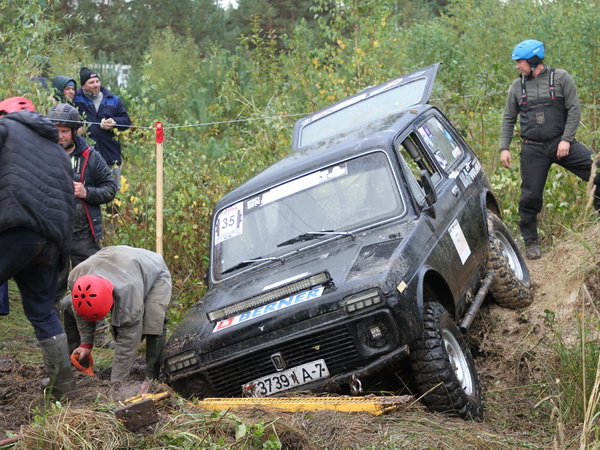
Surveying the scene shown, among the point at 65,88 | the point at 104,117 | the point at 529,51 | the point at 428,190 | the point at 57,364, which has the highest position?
the point at 529,51

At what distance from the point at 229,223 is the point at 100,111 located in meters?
3.92

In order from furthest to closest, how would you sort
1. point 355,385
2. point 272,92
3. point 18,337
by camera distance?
1. point 272,92
2. point 18,337
3. point 355,385

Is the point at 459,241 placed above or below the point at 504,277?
above

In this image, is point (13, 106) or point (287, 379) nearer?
point (287, 379)

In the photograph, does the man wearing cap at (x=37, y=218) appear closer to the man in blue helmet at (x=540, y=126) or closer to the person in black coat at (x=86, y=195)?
the person in black coat at (x=86, y=195)

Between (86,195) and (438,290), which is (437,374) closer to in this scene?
(438,290)

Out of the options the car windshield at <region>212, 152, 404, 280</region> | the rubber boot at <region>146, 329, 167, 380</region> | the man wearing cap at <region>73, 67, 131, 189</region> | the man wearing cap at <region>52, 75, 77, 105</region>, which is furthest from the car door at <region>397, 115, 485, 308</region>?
the man wearing cap at <region>52, 75, 77, 105</region>

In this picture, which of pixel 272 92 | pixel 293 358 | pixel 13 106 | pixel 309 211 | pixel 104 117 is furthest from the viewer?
pixel 272 92

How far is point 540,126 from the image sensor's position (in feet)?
26.2

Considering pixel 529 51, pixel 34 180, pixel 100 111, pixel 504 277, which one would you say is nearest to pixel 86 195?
pixel 34 180

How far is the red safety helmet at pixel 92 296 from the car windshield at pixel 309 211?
40.1 inches

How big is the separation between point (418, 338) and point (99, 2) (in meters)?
Answer: 27.3

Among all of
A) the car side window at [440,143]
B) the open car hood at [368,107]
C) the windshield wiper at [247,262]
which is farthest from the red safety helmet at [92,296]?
the car side window at [440,143]

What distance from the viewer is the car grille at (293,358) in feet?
15.6
